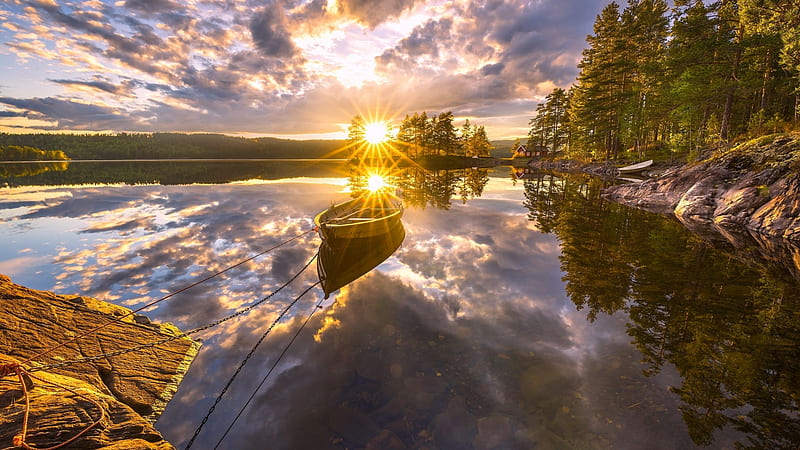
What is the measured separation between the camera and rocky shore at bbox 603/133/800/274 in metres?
13.7

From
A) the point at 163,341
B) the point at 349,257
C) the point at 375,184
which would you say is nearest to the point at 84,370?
the point at 163,341

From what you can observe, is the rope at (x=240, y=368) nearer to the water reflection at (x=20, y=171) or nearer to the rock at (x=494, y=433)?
the rock at (x=494, y=433)

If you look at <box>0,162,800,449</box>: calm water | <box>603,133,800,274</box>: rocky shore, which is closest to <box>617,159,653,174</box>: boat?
<box>603,133,800,274</box>: rocky shore

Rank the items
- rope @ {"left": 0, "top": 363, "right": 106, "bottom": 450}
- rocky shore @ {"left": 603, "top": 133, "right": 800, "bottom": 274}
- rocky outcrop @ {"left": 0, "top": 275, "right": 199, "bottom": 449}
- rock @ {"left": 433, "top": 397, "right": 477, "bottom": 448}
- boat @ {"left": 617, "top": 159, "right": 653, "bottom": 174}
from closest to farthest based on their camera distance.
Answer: rope @ {"left": 0, "top": 363, "right": 106, "bottom": 450} < rocky outcrop @ {"left": 0, "top": 275, "right": 199, "bottom": 449} < rock @ {"left": 433, "top": 397, "right": 477, "bottom": 448} < rocky shore @ {"left": 603, "top": 133, "right": 800, "bottom": 274} < boat @ {"left": 617, "top": 159, "right": 653, "bottom": 174}

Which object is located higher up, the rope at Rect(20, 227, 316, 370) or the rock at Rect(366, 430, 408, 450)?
the rope at Rect(20, 227, 316, 370)

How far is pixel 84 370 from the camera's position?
5496 mm

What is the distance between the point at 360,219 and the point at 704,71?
93.6ft

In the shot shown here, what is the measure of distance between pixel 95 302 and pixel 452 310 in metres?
10.3

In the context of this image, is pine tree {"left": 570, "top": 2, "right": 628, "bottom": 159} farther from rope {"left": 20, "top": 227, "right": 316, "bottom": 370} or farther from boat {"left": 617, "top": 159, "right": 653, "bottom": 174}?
rope {"left": 20, "top": 227, "right": 316, "bottom": 370}

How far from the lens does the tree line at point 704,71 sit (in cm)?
1845

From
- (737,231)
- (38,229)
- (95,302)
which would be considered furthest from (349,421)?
(38,229)

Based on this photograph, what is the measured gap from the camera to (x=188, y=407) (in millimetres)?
5734

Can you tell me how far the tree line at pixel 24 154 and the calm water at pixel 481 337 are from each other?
6924 inches

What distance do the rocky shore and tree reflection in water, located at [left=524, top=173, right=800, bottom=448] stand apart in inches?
97.4
